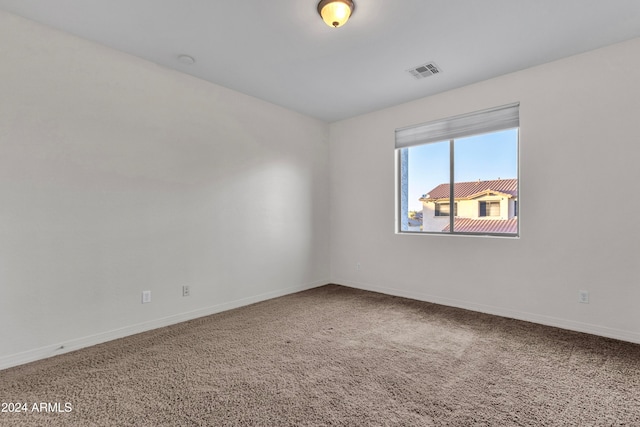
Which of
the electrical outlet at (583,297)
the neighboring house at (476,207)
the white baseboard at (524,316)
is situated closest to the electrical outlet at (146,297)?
the white baseboard at (524,316)

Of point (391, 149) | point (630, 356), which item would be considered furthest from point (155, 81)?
point (630, 356)

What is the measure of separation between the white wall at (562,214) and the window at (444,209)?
0.33 meters

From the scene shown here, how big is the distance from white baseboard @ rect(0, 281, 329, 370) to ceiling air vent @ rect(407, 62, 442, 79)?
3.16 m

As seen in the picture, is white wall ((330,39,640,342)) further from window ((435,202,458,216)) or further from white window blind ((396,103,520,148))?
window ((435,202,458,216))

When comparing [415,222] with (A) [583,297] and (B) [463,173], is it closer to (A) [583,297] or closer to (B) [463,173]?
(B) [463,173]

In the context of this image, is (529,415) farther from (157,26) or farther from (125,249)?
(157,26)

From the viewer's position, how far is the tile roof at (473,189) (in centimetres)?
339

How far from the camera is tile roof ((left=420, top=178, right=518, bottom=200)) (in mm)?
3393

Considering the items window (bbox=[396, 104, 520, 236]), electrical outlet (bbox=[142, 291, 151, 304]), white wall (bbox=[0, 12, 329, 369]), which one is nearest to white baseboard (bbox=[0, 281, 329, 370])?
white wall (bbox=[0, 12, 329, 369])

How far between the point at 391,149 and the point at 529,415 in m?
3.27

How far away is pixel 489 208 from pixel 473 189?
0.96ft

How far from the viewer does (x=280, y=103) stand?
13.5 feet

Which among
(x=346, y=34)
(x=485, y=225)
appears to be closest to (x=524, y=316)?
(x=485, y=225)

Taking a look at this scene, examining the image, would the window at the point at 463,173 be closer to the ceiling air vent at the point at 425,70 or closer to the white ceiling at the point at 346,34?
the white ceiling at the point at 346,34
